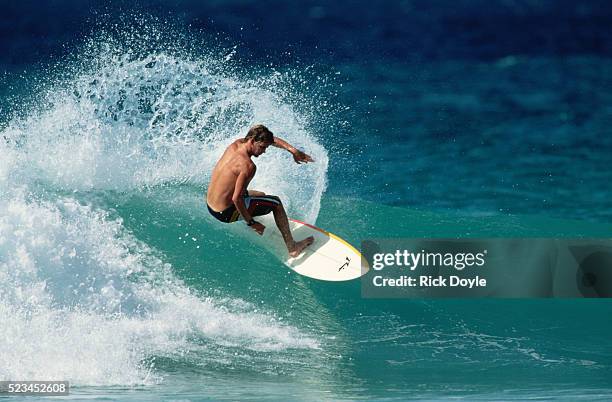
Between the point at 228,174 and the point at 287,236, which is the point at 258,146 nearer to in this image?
the point at 228,174

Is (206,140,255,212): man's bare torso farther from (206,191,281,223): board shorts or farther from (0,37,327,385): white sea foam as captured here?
(0,37,327,385): white sea foam

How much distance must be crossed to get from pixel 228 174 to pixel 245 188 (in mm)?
209

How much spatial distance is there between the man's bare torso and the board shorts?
63 millimetres

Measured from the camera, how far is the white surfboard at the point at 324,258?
28.5ft

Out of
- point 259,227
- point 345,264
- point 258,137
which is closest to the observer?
point 258,137

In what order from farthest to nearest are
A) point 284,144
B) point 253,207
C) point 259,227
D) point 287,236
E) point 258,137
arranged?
point 259,227, point 287,236, point 253,207, point 284,144, point 258,137

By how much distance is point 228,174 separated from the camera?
26.0 ft

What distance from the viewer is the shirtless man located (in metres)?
7.70

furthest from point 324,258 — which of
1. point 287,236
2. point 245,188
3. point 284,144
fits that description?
point 284,144

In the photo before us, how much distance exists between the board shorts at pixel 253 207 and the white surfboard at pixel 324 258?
0.56m

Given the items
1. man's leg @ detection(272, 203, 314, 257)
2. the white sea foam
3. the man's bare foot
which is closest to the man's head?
man's leg @ detection(272, 203, 314, 257)

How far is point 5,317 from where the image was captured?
744 centimetres

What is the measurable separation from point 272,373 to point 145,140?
405cm

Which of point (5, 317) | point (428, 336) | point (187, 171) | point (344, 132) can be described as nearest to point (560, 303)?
point (428, 336)
